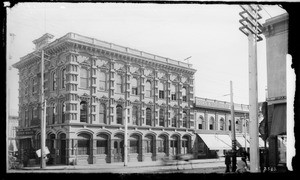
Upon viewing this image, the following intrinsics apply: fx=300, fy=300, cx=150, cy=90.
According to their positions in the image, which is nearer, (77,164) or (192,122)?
(77,164)

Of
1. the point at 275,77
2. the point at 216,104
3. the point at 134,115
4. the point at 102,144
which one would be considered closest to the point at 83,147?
the point at 102,144

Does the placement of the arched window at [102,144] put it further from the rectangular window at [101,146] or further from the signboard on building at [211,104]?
the signboard on building at [211,104]

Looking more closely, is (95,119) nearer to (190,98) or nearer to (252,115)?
(190,98)

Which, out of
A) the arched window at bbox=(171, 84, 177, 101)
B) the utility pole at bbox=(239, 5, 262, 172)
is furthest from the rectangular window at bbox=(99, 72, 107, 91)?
the utility pole at bbox=(239, 5, 262, 172)

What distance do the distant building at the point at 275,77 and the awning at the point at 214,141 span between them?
19.5 m

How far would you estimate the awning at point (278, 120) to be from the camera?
32.4 ft

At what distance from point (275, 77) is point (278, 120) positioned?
1.82m

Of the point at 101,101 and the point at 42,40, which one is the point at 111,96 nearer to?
the point at 101,101

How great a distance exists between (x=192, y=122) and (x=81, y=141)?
41.6ft

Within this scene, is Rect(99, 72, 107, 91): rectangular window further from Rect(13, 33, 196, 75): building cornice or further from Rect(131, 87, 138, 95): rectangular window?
Rect(131, 87, 138, 95): rectangular window

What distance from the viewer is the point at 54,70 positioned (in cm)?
2378

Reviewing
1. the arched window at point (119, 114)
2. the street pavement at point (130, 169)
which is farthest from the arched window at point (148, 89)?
the street pavement at point (130, 169)

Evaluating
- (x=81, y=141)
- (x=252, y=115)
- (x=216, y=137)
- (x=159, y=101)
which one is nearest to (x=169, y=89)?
(x=159, y=101)
